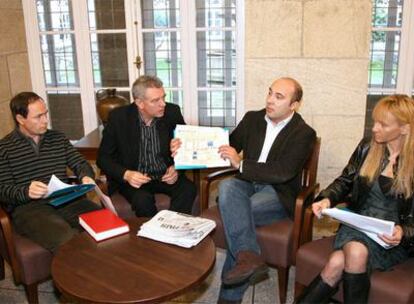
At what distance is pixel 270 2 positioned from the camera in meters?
3.22

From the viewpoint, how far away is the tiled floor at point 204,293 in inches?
104

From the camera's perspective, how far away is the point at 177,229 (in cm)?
225

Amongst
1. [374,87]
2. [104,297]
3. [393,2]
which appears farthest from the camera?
[374,87]

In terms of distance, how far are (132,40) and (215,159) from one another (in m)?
1.55

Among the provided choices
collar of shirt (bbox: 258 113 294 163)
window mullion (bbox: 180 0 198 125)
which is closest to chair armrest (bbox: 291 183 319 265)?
collar of shirt (bbox: 258 113 294 163)

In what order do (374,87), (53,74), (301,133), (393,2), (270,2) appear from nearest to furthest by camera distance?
(301,133) → (270,2) → (393,2) → (374,87) → (53,74)

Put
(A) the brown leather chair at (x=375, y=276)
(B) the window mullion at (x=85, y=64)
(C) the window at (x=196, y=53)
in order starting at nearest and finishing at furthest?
(A) the brown leather chair at (x=375, y=276)
(C) the window at (x=196, y=53)
(B) the window mullion at (x=85, y=64)

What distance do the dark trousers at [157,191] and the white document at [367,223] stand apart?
102 cm

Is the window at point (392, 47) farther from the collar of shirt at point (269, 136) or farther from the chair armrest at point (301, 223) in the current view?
the chair armrest at point (301, 223)

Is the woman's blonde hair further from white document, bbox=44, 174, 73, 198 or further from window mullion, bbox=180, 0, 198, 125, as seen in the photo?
window mullion, bbox=180, 0, 198, 125

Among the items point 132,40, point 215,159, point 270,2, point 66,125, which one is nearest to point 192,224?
point 215,159

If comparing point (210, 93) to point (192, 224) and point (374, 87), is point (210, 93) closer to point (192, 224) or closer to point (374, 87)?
point (374, 87)

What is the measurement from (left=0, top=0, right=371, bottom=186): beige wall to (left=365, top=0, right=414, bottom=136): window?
504mm

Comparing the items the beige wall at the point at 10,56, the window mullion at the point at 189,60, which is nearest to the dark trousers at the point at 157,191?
the window mullion at the point at 189,60
